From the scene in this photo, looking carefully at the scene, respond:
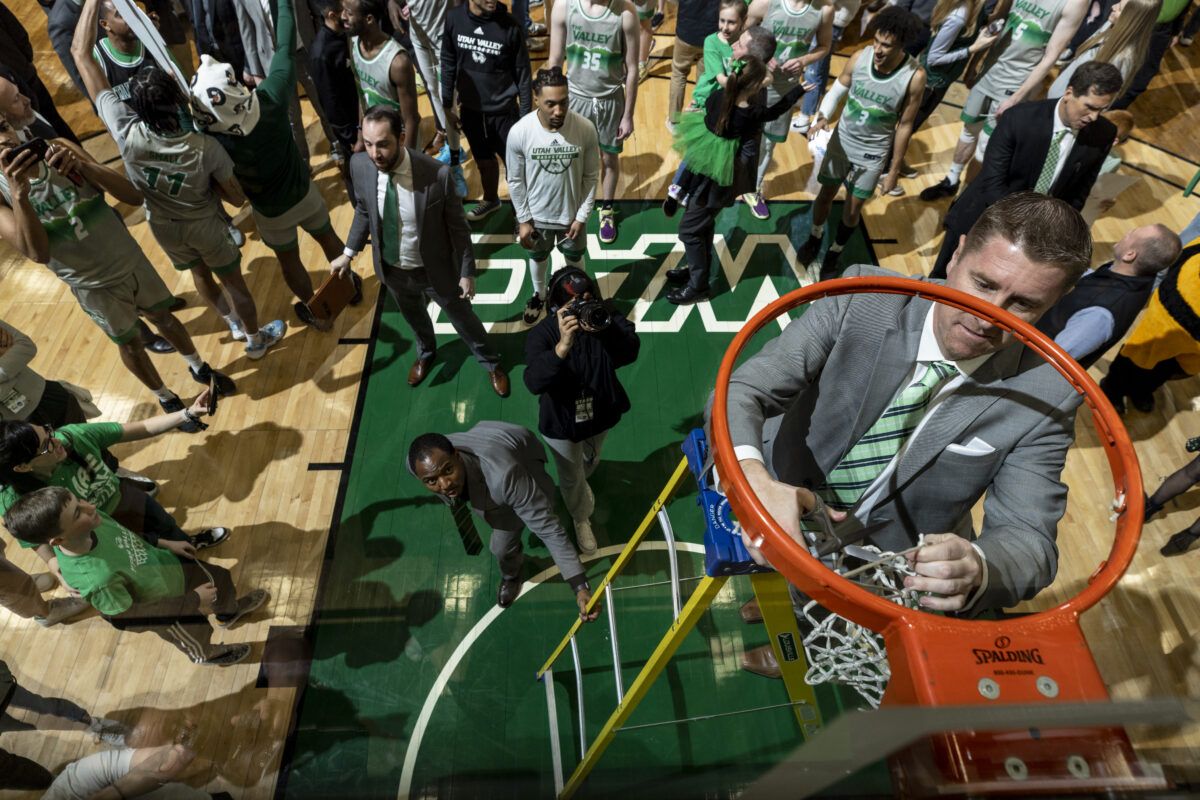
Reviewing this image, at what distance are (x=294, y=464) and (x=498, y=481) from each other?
2.20 m

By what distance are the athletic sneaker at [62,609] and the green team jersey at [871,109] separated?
581 cm

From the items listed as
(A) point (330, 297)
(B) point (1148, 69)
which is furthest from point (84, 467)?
(B) point (1148, 69)

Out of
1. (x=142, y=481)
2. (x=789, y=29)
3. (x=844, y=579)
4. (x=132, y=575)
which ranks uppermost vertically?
(x=844, y=579)

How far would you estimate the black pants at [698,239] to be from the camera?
497 centimetres

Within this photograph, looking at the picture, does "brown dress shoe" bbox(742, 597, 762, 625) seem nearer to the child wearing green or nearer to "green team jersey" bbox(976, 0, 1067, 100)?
the child wearing green

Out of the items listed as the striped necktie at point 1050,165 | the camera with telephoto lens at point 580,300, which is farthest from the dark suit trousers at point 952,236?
the camera with telephoto lens at point 580,300

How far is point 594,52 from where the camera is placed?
205 inches

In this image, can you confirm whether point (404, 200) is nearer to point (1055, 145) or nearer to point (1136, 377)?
point (1055, 145)

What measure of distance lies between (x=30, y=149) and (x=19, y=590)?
2.24 metres

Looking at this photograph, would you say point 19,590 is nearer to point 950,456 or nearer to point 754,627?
point 754,627

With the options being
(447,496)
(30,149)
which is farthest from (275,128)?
(447,496)

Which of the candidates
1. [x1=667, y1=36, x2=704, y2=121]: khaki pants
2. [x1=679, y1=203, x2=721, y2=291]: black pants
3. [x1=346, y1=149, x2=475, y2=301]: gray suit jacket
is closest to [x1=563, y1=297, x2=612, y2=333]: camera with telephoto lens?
[x1=346, y1=149, x2=475, y2=301]: gray suit jacket

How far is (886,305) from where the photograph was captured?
202cm

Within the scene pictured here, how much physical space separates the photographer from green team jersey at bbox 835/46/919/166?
2780mm
